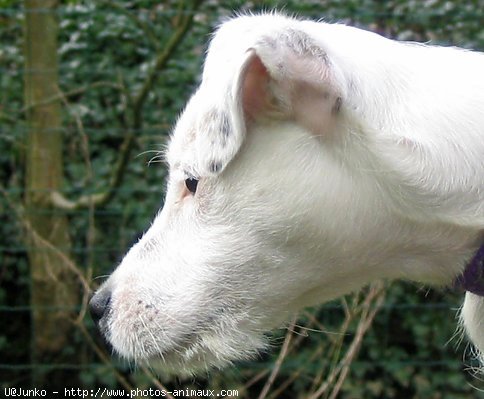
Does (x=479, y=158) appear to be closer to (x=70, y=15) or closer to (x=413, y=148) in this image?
(x=413, y=148)

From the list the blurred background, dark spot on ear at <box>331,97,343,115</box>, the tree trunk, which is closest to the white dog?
dark spot on ear at <box>331,97,343,115</box>

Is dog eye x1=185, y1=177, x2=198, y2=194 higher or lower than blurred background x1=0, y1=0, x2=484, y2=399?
higher

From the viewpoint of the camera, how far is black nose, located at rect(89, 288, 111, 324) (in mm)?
1473

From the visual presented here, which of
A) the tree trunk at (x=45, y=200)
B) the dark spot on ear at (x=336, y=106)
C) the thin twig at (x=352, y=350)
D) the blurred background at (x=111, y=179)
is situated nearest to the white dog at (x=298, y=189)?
Answer: the dark spot on ear at (x=336, y=106)

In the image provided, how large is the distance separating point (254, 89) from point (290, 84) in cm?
6

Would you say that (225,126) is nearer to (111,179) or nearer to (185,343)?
(185,343)

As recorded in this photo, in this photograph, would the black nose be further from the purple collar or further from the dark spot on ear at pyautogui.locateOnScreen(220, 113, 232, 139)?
the purple collar

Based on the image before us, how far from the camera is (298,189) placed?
1.31 meters

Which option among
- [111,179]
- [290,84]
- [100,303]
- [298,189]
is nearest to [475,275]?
[298,189]

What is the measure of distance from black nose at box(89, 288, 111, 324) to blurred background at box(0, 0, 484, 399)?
166cm

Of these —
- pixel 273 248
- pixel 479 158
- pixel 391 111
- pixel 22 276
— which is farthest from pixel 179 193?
pixel 22 276

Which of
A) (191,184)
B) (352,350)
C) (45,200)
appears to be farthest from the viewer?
(45,200)

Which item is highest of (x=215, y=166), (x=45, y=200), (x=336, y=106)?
(x=336, y=106)

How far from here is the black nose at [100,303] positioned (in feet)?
4.83
